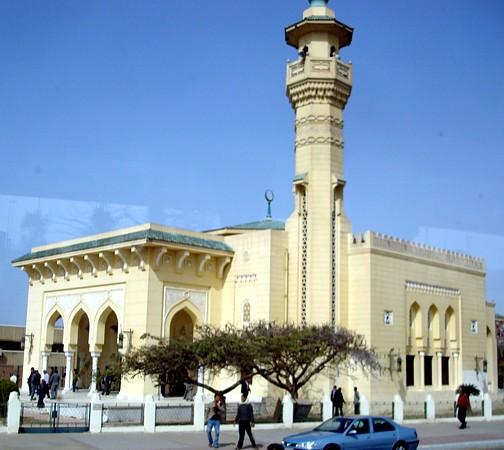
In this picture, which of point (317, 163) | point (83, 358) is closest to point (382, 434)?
point (317, 163)

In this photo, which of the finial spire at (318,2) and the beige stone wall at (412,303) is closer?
the beige stone wall at (412,303)

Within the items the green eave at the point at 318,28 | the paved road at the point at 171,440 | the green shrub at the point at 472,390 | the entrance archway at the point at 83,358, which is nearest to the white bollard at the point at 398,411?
the paved road at the point at 171,440

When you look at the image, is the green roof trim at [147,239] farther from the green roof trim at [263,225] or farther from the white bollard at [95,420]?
the white bollard at [95,420]

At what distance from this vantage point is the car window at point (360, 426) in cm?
1468

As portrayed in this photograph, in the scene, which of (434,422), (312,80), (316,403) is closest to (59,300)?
(316,403)

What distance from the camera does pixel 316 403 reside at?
26516mm

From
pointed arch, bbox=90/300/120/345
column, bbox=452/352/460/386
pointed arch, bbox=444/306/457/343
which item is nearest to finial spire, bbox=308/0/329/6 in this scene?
pointed arch, bbox=444/306/457/343

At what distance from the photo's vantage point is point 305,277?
92.5ft

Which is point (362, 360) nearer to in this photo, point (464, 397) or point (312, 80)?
point (464, 397)

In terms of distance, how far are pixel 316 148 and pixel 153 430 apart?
14110 mm

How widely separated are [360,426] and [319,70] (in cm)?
1811

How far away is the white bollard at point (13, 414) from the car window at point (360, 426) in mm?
8507

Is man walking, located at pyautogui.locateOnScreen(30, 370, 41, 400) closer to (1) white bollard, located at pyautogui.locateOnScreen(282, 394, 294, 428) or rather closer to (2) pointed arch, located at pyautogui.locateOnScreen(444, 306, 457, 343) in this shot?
(1) white bollard, located at pyautogui.locateOnScreen(282, 394, 294, 428)

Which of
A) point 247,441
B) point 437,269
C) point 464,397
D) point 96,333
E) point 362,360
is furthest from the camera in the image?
point 437,269
